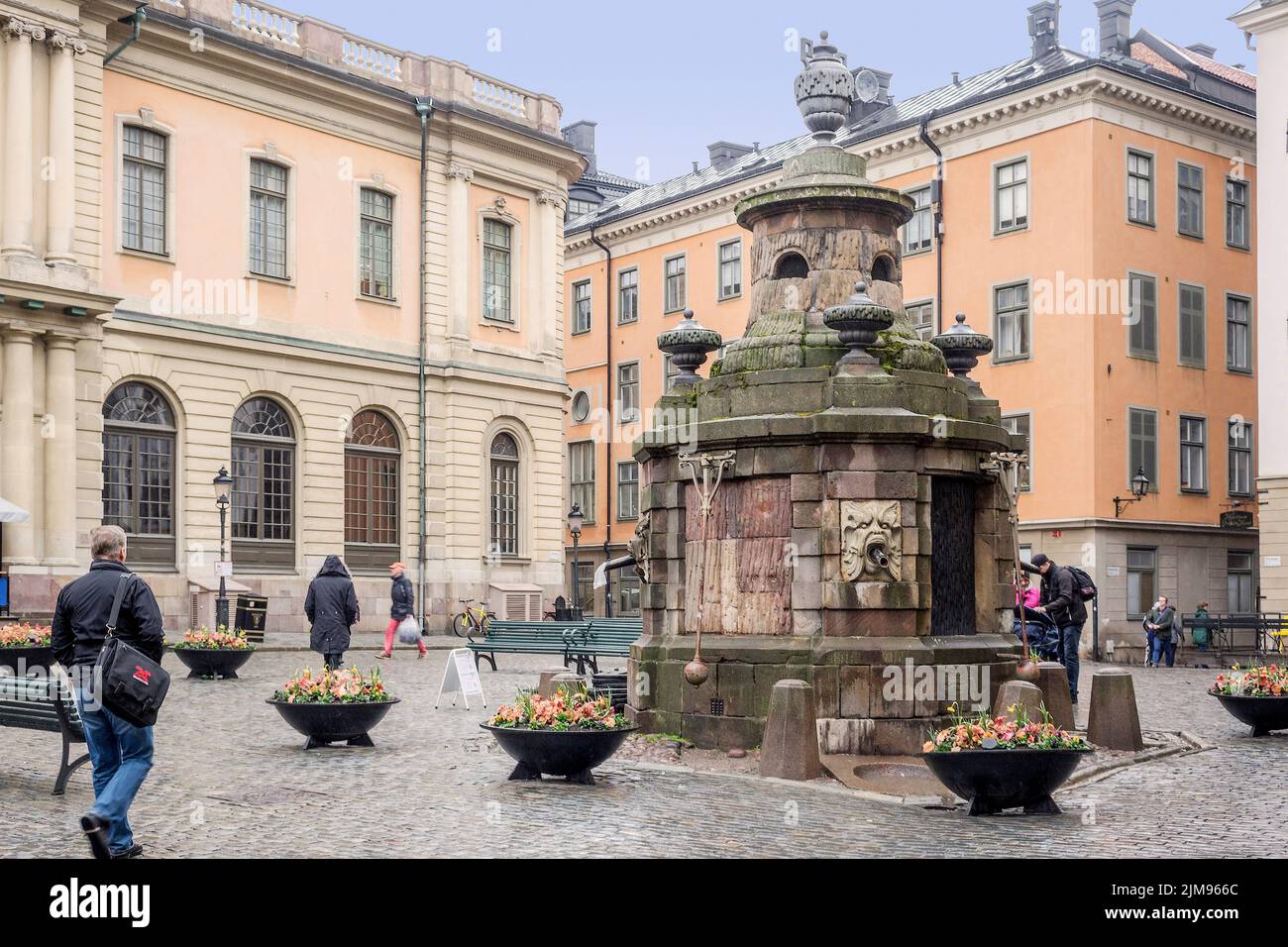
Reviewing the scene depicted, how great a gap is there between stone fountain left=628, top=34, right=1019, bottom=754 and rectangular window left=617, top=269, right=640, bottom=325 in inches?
1492

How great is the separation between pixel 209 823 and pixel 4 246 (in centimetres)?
2270

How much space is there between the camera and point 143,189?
110 feet

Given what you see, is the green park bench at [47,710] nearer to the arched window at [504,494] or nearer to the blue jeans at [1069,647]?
the blue jeans at [1069,647]

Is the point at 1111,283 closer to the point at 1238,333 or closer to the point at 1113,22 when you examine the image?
the point at 1238,333

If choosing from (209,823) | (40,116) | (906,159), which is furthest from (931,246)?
(209,823)

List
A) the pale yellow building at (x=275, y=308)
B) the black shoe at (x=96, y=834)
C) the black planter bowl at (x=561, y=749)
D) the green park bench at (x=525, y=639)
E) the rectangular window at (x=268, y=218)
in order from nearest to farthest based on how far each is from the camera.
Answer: the black shoe at (x=96, y=834) → the black planter bowl at (x=561, y=749) → the green park bench at (x=525, y=639) → the pale yellow building at (x=275, y=308) → the rectangular window at (x=268, y=218)

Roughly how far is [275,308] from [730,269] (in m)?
18.2

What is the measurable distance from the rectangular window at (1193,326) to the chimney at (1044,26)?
7907 mm

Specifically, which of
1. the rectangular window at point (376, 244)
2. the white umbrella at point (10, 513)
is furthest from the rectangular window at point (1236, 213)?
the white umbrella at point (10, 513)

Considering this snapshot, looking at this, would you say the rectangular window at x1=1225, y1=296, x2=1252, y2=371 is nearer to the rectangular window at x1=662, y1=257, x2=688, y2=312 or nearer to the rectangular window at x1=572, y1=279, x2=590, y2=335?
the rectangular window at x1=662, y1=257, x2=688, y2=312

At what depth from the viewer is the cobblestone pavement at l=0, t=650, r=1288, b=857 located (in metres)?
9.76

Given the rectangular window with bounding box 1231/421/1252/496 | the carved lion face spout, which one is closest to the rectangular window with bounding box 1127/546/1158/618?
the rectangular window with bounding box 1231/421/1252/496

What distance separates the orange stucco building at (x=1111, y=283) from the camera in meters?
38.4

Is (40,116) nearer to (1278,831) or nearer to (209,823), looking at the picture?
(209,823)
